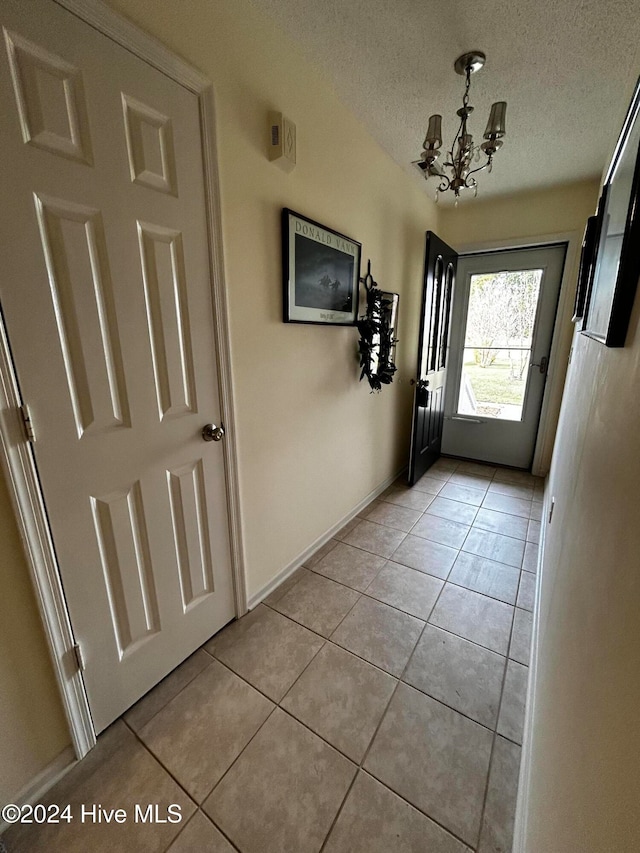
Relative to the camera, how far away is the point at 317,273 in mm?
1822

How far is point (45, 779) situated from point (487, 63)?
319 centimetres

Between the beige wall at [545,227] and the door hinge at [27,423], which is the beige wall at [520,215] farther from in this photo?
the door hinge at [27,423]

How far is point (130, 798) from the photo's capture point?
106 centimetres

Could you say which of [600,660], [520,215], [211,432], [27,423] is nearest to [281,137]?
[211,432]

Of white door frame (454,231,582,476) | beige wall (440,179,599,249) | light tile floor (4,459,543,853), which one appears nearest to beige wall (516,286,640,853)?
light tile floor (4,459,543,853)

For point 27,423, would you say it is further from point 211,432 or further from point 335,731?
point 335,731

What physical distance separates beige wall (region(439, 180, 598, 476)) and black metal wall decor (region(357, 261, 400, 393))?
4.51ft

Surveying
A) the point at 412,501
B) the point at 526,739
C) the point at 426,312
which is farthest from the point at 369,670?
the point at 426,312

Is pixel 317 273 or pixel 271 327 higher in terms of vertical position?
pixel 317 273

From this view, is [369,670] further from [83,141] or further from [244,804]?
[83,141]

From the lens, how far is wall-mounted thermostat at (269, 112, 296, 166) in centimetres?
144

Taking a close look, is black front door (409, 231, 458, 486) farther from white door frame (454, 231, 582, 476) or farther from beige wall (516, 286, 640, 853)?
beige wall (516, 286, 640, 853)

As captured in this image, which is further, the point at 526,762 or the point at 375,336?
the point at 375,336

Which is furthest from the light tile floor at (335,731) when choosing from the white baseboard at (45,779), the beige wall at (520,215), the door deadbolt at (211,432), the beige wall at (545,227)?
the beige wall at (520,215)
